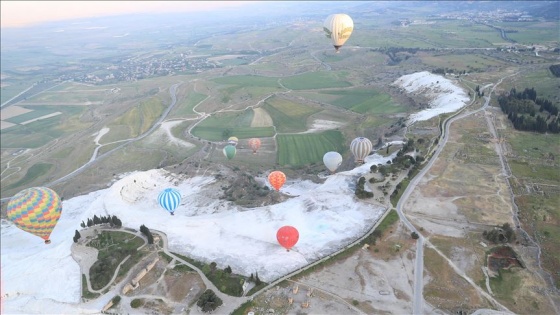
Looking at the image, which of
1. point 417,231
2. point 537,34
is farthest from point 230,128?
point 537,34

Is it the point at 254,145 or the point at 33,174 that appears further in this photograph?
the point at 33,174

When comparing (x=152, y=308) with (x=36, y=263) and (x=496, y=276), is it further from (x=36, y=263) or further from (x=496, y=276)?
(x=496, y=276)

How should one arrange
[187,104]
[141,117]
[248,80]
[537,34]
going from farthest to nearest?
[537,34] < [248,80] < [187,104] < [141,117]

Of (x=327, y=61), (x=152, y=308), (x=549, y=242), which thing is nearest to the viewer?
(x=152, y=308)

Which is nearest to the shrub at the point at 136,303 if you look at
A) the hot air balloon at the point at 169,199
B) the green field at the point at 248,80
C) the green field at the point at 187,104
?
the hot air balloon at the point at 169,199

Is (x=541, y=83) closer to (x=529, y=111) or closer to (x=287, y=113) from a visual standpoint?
(x=529, y=111)

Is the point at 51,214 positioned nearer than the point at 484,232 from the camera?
No

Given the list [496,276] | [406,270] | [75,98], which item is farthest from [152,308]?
[75,98]
